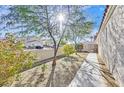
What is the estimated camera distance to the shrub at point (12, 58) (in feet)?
10.9

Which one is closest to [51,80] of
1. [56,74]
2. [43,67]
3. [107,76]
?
[56,74]

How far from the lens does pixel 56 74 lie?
131 inches

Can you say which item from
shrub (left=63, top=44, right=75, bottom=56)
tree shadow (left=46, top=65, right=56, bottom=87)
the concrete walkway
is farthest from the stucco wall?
tree shadow (left=46, top=65, right=56, bottom=87)

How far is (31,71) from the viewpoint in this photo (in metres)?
3.35

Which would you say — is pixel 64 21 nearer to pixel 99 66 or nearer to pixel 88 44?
pixel 88 44

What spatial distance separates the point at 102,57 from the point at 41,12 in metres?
1.11

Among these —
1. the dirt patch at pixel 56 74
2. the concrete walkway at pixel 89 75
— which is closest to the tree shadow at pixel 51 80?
the dirt patch at pixel 56 74

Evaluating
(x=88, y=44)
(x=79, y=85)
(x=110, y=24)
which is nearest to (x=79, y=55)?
(x=88, y=44)

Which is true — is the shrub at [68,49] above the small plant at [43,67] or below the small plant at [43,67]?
above

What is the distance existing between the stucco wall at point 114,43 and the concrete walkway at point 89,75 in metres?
0.19

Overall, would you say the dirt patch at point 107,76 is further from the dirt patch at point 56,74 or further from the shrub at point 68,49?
the shrub at point 68,49

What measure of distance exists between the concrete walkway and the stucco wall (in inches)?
7.4

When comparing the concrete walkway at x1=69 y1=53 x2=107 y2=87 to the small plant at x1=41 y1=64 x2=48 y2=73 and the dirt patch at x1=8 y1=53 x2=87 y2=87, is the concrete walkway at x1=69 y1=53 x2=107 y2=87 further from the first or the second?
the small plant at x1=41 y1=64 x2=48 y2=73

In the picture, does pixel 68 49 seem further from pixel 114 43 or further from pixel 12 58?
pixel 12 58
